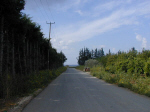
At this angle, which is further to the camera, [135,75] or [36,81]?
[135,75]

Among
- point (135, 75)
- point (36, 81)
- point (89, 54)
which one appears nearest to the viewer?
point (36, 81)

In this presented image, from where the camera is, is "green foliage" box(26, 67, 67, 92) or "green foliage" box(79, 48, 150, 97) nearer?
"green foliage" box(26, 67, 67, 92)

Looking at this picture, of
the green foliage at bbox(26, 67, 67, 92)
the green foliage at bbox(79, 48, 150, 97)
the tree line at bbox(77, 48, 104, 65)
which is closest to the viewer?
the green foliage at bbox(26, 67, 67, 92)

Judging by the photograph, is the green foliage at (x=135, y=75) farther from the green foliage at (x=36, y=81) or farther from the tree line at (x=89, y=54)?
the tree line at (x=89, y=54)

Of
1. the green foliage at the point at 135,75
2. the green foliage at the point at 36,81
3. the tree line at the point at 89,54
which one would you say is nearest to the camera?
the green foliage at the point at 36,81

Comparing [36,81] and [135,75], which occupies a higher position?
[135,75]

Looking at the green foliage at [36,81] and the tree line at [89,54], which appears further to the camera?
the tree line at [89,54]

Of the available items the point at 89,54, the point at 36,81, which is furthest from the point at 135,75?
the point at 89,54

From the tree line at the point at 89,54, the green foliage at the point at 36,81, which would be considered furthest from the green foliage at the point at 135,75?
the tree line at the point at 89,54

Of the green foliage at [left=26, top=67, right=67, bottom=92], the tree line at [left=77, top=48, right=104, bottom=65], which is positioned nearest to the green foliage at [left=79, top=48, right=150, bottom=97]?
the green foliage at [left=26, top=67, right=67, bottom=92]

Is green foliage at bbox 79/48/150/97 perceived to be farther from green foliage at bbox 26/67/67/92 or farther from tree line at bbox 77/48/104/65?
tree line at bbox 77/48/104/65

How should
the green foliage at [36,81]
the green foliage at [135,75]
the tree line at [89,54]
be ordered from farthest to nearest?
1. the tree line at [89,54]
2. the green foliage at [135,75]
3. the green foliage at [36,81]

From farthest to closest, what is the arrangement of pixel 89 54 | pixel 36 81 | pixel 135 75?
pixel 89 54 < pixel 135 75 < pixel 36 81

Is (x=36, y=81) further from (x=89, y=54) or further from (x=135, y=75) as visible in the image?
(x=89, y=54)
